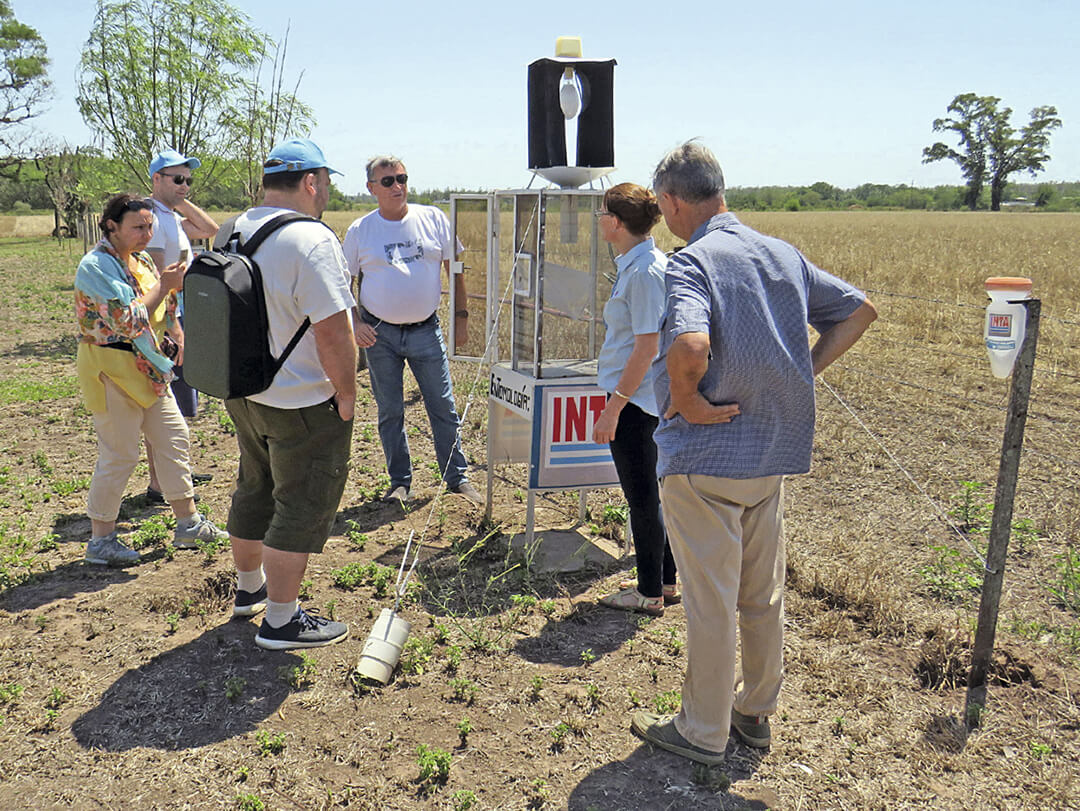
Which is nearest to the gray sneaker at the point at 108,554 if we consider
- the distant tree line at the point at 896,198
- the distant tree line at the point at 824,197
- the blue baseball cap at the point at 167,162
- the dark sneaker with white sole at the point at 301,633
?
the dark sneaker with white sole at the point at 301,633

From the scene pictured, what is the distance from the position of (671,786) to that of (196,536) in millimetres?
3182

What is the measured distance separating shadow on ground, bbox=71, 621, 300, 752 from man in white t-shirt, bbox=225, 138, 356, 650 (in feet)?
0.56

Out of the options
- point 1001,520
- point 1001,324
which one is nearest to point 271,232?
point 1001,324

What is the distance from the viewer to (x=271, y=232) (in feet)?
11.3

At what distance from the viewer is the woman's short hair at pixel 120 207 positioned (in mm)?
4586

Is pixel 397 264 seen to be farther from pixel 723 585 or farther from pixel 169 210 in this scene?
pixel 723 585

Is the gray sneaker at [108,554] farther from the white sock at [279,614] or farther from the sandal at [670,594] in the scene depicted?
the sandal at [670,594]

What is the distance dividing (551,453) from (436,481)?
64.6 inches

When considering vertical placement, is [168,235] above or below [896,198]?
below

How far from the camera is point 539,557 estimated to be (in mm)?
5000

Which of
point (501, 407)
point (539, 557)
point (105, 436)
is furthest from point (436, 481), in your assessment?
point (105, 436)

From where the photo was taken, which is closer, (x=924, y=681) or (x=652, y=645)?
(x=924, y=681)

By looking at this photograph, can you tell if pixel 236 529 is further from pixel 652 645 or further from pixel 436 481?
pixel 436 481

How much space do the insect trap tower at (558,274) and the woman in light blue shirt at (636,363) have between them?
744mm
